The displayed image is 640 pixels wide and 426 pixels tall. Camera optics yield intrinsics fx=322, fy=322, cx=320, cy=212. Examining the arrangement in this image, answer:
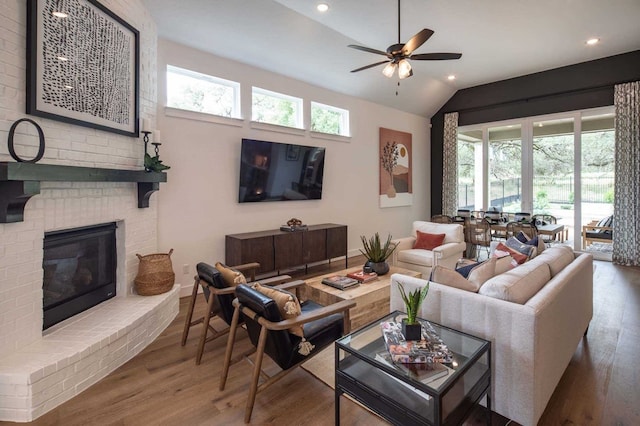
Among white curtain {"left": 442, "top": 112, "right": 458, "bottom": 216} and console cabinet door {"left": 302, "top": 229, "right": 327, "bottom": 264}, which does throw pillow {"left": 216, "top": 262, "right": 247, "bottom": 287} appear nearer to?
console cabinet door {"left": 302, "top": 229, "right": 327, "bottom": 264}

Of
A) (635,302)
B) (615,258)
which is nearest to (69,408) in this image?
(635,302)

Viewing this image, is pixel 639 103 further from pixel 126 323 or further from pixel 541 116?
pixel 126 323

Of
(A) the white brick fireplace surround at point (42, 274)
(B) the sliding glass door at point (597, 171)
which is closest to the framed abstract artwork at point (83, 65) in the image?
(A) the white brick fireplace surround at point (42, 274)

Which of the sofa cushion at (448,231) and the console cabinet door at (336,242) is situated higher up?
the sofa cushion at (448,231)

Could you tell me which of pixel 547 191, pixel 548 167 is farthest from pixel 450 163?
pixel 547 191

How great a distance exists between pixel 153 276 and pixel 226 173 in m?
1.83

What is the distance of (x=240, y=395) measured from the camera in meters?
2.16

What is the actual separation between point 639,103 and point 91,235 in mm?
8251

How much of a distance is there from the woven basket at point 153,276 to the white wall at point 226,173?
79cm

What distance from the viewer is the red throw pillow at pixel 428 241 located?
4726 mm

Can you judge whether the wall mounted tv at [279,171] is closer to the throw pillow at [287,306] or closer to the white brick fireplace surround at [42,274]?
the white brick fireplace surround at [42,274]

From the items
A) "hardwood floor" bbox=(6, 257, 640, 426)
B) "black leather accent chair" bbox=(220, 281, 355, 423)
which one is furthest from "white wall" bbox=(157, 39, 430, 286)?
"black leather accent chair" bbox=(220, 281, 355, 423)

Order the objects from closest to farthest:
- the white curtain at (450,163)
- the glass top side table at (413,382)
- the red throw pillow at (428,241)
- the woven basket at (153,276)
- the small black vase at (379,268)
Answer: the glass top side table at (413,382) → the woven basket at (153,276) → the small black vase at (379,268) → the red throw pillow at (428,241) → the white curtain at (450,163)

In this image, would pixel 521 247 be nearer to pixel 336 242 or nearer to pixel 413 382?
pixel 413 382
